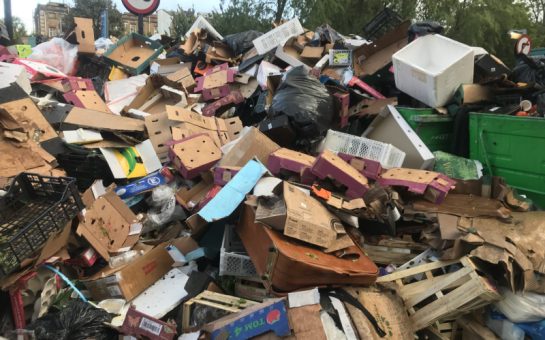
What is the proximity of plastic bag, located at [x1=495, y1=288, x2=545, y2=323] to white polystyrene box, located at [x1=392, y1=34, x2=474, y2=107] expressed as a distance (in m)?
1.87

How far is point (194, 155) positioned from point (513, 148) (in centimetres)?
235

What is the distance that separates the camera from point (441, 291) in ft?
7.41

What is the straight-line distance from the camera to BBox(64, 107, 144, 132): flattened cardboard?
354cm

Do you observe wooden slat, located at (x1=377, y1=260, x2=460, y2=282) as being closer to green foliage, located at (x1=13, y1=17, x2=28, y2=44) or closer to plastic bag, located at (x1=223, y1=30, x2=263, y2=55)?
plastic bag, located at (x1=223, y1=30, x2=263, y2=55)

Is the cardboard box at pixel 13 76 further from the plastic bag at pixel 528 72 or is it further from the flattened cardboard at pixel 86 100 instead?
the plastic bag at pixel 528 72

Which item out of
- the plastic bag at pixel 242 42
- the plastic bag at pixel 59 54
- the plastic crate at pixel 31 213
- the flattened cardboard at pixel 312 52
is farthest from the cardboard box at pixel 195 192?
the plastic bag at pixel 59 54

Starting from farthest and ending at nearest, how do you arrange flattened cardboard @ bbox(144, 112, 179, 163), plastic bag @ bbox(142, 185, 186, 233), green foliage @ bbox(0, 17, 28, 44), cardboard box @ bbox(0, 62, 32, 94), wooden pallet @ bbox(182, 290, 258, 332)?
green foliage @ bbox(0, 17, 28, 44) → cardboard box @ bbox(0, 62, 32, 94) → flattened cardboard @ bbox(144, 112, 179, 163) → plastic bag @ bbox(142, 185, 186, 233) → wooden pallet @ bbox(182, 290, 258, 332)

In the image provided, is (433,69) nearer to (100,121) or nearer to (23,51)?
(100,121)

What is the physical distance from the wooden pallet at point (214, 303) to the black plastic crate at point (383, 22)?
15.6 feet

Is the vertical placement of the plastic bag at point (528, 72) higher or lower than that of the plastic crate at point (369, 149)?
higher

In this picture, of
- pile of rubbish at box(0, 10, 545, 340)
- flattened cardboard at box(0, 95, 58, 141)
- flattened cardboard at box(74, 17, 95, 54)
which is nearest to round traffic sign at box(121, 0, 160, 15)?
flattened cardboard at box(74, 17, 95, 54)

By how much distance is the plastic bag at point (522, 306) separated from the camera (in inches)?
84.2

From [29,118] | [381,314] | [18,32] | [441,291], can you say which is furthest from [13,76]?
[18,32]

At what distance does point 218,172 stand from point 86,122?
1355mm
